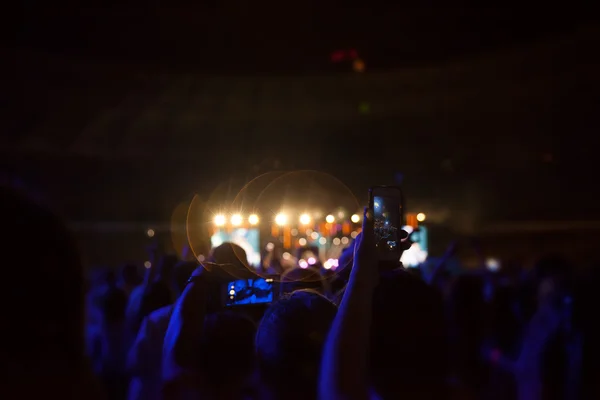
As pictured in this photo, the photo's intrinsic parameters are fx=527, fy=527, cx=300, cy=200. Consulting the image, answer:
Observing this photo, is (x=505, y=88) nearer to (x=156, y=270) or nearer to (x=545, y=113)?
(x=545, y=113)

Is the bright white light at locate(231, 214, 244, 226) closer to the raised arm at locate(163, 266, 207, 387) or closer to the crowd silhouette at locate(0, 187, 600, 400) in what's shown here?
the crowd silhouette at locate(0, 187, 600, 400)

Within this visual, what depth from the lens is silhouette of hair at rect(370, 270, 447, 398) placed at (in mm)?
1775

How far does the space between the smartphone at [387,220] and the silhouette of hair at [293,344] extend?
1.75 feet

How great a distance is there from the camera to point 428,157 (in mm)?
20688

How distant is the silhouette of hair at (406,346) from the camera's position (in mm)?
1775

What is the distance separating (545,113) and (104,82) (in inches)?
651

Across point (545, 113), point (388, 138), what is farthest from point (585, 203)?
point (388, 138)

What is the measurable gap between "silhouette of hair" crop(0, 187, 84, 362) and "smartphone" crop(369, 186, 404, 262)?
5.15 feet

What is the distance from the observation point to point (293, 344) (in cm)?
183

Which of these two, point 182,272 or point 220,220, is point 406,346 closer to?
point 182,272

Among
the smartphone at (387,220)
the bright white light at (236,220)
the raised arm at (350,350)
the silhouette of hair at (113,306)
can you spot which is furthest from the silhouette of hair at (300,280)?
the bright white light at (236,220)

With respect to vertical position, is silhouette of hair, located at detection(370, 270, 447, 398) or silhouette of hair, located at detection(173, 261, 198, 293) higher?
silhouette of hair, located at detection(173, 261, 198, 293)

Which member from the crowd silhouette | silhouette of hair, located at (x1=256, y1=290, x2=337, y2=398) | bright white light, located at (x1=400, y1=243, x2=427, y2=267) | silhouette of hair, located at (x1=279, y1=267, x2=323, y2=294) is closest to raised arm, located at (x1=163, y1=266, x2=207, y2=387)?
the crowd silhouette

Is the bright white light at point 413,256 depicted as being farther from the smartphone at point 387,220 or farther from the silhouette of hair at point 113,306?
the smartphone at point 387,220
